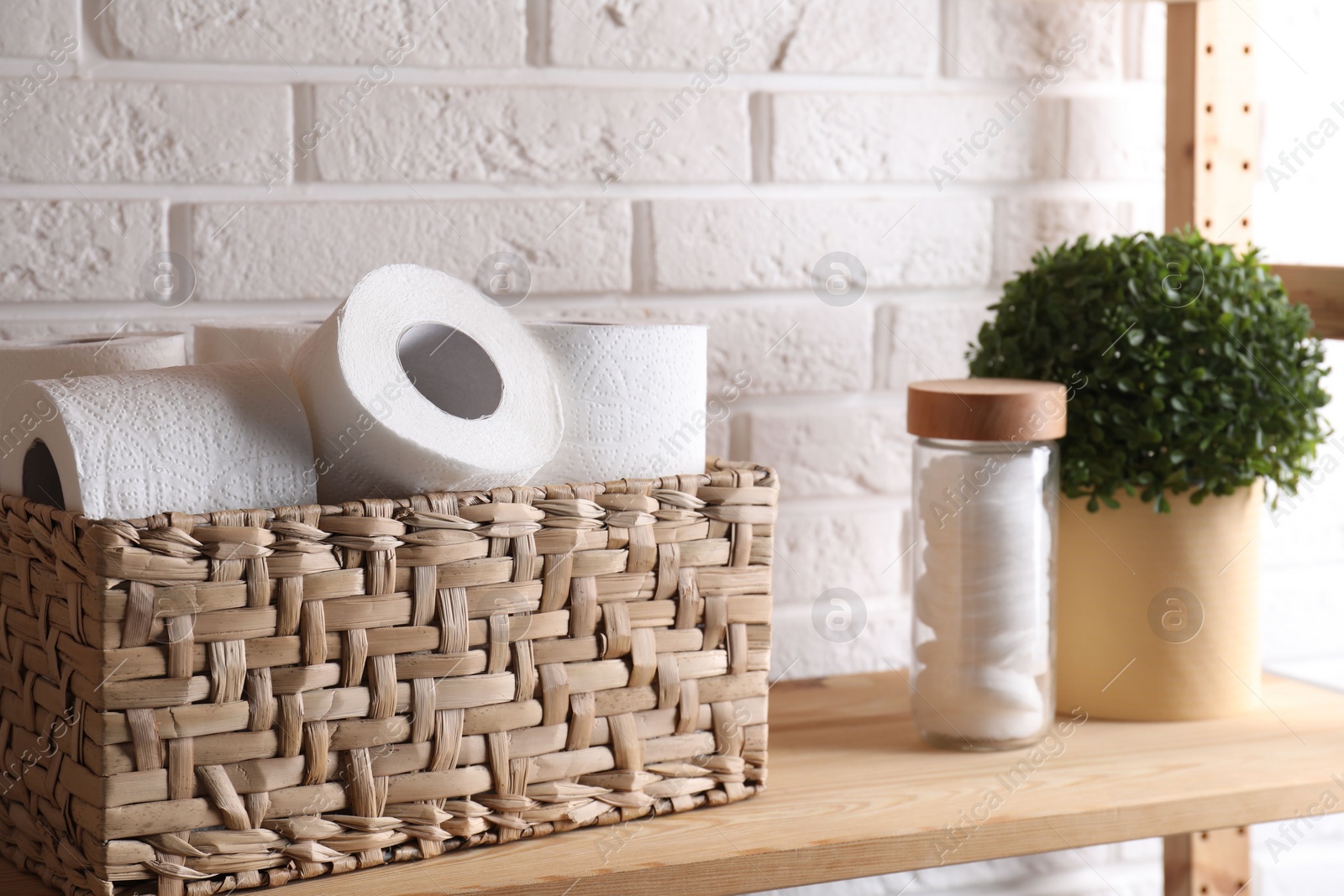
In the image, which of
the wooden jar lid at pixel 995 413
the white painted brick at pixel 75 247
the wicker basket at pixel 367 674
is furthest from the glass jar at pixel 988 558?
the white painted brick at pixel 75 247

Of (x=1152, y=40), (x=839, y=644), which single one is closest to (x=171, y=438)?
(x=839, y=644)

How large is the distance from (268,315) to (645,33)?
12.0 inches

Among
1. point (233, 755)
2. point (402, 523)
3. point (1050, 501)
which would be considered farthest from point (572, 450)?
point (1050, 501)

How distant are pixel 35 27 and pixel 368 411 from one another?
1.24 feet

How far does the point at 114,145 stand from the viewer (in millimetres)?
750

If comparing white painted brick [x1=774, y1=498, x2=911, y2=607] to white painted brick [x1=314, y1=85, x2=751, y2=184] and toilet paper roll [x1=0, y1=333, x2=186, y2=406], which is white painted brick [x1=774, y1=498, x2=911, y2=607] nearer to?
white painted brick [x1=314, y1=85, x2=751, y2=184]

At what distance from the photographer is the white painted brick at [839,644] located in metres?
0.91

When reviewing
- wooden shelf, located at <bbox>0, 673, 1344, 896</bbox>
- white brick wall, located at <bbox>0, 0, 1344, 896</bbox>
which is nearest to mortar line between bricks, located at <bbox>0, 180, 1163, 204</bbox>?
white brick wall, located at <bbox>0, 0, 1344, 896</bbox>

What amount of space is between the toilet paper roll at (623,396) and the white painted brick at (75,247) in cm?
29

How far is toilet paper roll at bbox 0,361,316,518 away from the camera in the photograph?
51 cm

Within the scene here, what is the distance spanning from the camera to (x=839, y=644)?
93cm

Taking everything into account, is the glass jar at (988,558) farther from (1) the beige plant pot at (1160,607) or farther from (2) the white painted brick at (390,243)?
(2) the white painted brick at (390,243)

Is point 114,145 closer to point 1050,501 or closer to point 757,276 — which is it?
point 757,276

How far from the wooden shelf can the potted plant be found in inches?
1.6
